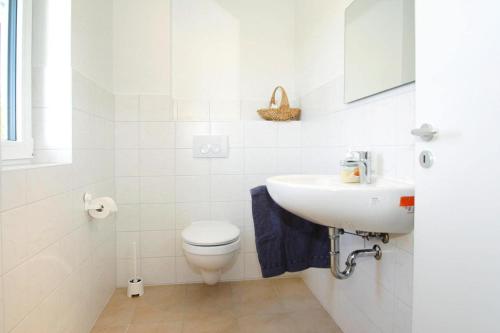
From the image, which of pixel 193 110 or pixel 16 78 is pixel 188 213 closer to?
pixel 193 110

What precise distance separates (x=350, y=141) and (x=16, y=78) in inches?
60.7

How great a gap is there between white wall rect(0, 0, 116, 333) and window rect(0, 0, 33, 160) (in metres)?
0.08

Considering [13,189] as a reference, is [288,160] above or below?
above

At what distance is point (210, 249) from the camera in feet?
5.24

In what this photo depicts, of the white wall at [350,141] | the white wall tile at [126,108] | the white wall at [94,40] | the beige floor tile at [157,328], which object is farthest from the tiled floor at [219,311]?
the white wall at [94,40]

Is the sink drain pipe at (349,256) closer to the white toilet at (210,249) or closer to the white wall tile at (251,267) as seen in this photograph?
the white toilet at (210,249)

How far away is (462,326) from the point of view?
2.04ft

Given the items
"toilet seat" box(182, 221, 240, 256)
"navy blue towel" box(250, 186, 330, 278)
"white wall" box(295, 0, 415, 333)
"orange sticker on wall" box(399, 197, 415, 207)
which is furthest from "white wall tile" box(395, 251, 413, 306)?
"toilet seat" box(182, 221, 240, 256)

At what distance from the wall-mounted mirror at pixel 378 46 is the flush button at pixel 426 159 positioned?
0.40 meters

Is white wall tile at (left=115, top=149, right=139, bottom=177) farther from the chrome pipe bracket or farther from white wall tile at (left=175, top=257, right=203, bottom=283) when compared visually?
the chrome pipe bracket

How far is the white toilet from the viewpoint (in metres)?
1.60

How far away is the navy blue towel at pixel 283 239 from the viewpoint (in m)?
1.41

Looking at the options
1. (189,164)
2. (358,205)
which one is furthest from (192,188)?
(358,205)

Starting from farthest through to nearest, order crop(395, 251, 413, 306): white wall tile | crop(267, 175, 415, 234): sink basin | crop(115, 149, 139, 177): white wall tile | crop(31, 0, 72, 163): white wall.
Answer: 1. crop(115, 149, 139, 177): white wall tile
2. crop(31, 0, 72, 163): white wall
3. crop(395, 251, 413, 306): white wall tile
4. crop(267, 175, 415, 234): sink basin
